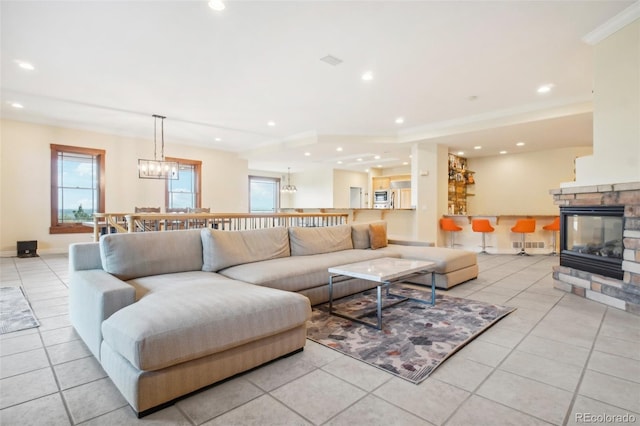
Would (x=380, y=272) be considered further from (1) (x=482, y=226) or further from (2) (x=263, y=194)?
(2) (x=263, y=194)

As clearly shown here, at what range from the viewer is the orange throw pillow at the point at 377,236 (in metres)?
4.80

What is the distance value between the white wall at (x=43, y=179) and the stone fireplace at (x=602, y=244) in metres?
8.50

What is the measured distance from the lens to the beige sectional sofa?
164 centimetres

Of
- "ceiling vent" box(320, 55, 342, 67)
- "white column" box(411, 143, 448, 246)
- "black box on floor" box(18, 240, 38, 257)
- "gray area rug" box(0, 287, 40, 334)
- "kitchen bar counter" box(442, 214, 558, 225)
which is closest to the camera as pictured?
"gray area rug" box(0, 287, 40, 334)

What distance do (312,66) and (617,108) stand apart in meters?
3.35

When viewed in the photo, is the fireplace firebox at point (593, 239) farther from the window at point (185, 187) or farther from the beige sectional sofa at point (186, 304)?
the window at point (185, 187)

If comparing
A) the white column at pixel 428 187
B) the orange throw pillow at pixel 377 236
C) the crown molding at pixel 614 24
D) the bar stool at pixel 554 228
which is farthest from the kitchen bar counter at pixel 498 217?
the crown molding at pixel 614 24

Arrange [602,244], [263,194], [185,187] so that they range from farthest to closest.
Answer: [263,194] < [185,187] < [602,244]

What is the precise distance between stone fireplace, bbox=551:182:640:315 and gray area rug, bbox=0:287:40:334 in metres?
5.64

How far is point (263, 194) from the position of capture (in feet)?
45.4

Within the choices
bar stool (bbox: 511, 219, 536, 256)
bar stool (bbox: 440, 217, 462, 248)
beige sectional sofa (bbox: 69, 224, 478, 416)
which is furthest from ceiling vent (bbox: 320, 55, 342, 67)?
bar stool (bbox: 511, 219, 536, 256)

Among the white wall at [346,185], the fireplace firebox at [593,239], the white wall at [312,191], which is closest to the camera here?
the fireplace firebox at [593,239]

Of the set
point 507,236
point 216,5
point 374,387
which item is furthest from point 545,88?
point 374,387

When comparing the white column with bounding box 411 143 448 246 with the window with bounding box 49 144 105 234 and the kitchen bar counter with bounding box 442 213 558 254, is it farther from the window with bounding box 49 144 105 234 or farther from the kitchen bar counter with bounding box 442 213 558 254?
the window with bounding box 49 144 105 234
